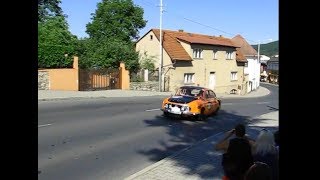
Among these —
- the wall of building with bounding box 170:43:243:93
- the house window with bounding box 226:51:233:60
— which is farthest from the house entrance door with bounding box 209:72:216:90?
the house window with bounding box 226:51:233:60

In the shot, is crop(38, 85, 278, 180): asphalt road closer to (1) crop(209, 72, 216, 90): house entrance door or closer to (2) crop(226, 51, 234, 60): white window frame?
(1) crop(209, 72, 216, 90): house entrance door

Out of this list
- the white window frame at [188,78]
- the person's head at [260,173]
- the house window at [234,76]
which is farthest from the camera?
the house window at [234,76]

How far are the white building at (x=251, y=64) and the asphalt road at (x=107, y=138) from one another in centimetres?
4629

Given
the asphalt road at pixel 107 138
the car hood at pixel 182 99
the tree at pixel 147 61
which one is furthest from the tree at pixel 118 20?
the car hood at pixel 182 99

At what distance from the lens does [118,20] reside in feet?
196

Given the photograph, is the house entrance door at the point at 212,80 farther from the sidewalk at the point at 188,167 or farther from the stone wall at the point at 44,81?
the sidewalk at the point at 188,167

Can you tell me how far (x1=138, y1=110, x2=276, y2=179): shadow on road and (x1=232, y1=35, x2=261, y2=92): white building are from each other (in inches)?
1810

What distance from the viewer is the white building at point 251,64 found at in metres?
67.5

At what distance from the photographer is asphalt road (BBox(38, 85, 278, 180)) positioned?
9180 mm

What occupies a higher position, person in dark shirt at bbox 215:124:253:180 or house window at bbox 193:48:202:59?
house window at bbox 193:48:202:59

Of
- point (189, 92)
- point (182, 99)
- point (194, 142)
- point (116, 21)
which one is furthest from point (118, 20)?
point (194, 142)

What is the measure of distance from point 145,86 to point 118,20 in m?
21.9
